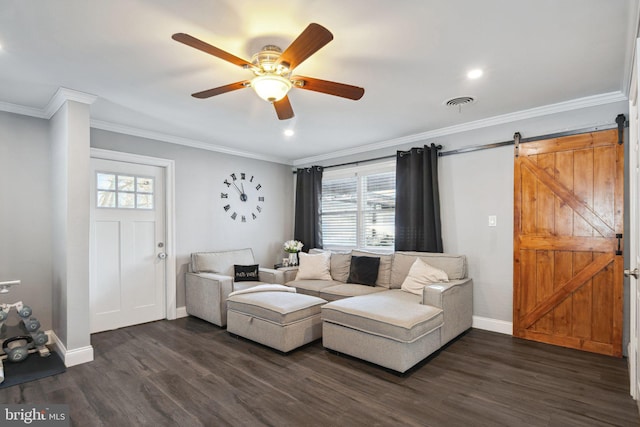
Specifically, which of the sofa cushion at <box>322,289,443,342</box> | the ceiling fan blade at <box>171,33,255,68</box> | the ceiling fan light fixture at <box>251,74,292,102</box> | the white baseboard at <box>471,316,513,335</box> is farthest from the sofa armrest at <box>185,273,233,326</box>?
the white baseboard at <box>471,316,513,335</box>

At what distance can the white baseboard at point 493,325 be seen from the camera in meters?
3.83

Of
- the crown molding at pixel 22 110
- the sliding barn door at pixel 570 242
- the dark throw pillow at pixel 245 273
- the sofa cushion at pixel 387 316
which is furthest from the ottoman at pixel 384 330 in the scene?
the crown molding at pixel 22 110

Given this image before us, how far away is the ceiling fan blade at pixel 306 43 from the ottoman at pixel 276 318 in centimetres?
227

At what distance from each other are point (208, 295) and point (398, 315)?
8.12 feet

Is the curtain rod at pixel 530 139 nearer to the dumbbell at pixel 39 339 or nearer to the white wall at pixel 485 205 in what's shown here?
the white wall at pixel 485 205

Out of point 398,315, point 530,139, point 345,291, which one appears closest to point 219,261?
point 345,291

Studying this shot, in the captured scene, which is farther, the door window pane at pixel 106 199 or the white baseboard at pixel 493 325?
the door window pane at pixel 106 199

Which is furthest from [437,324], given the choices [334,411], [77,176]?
[77,176]

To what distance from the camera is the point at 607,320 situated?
3.23 m

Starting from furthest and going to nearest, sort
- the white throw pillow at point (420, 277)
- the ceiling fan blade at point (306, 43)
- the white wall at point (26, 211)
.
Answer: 1. the white throw pillow at point (420, 277)
2. the white wall at point (26, 211)
3. the ceiling fan blade at point (306, 43)

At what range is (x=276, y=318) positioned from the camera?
333 centimetres

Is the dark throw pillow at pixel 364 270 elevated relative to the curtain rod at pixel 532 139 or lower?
lower

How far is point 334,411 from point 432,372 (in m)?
1.03

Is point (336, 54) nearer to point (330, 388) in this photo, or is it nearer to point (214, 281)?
point (330, 388)
